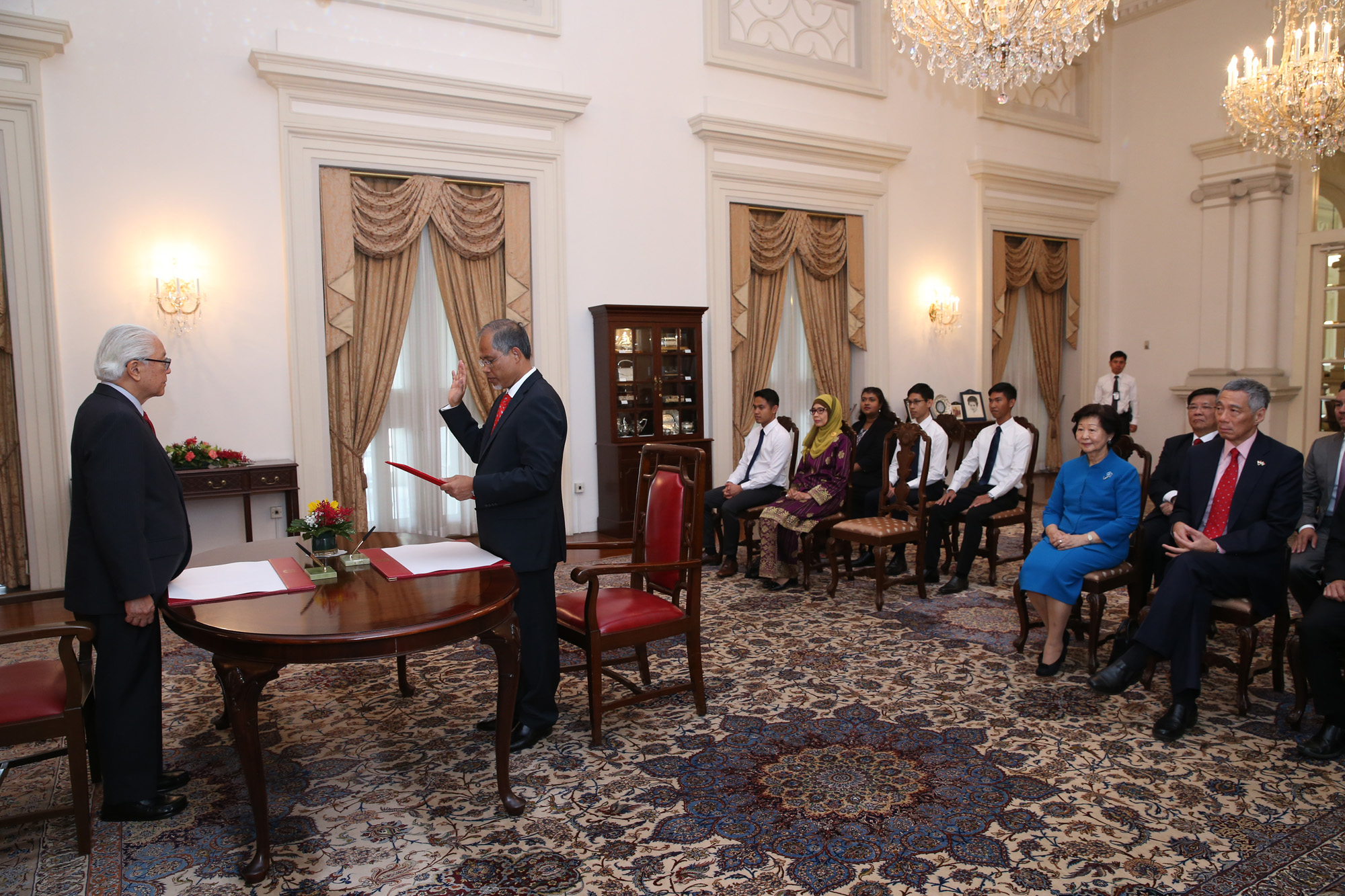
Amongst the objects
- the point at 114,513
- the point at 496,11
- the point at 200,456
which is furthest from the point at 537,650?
the point at 496,11

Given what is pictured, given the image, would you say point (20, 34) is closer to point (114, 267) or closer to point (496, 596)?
point (114, 267)

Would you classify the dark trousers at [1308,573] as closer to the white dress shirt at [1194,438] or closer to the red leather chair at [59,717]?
the white dress shirt at [1194,438]

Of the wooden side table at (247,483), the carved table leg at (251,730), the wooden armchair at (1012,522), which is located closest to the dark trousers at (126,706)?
the carved table leg at (251,730)

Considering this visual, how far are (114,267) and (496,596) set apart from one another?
5.14m

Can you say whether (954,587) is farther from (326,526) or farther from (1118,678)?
(326,526)

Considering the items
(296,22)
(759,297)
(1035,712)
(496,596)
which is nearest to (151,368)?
(496,596)

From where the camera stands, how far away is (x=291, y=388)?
266 inches

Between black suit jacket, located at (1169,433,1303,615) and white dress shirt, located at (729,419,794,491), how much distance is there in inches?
124

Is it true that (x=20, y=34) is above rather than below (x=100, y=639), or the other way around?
above

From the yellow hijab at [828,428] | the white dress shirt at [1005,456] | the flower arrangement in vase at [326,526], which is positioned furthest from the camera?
the yellow hijab at [828,428]

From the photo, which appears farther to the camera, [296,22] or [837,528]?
[296,22]

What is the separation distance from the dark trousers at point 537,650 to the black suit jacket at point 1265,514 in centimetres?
298

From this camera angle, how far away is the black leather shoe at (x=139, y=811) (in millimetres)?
2908

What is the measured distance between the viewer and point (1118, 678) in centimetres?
386
